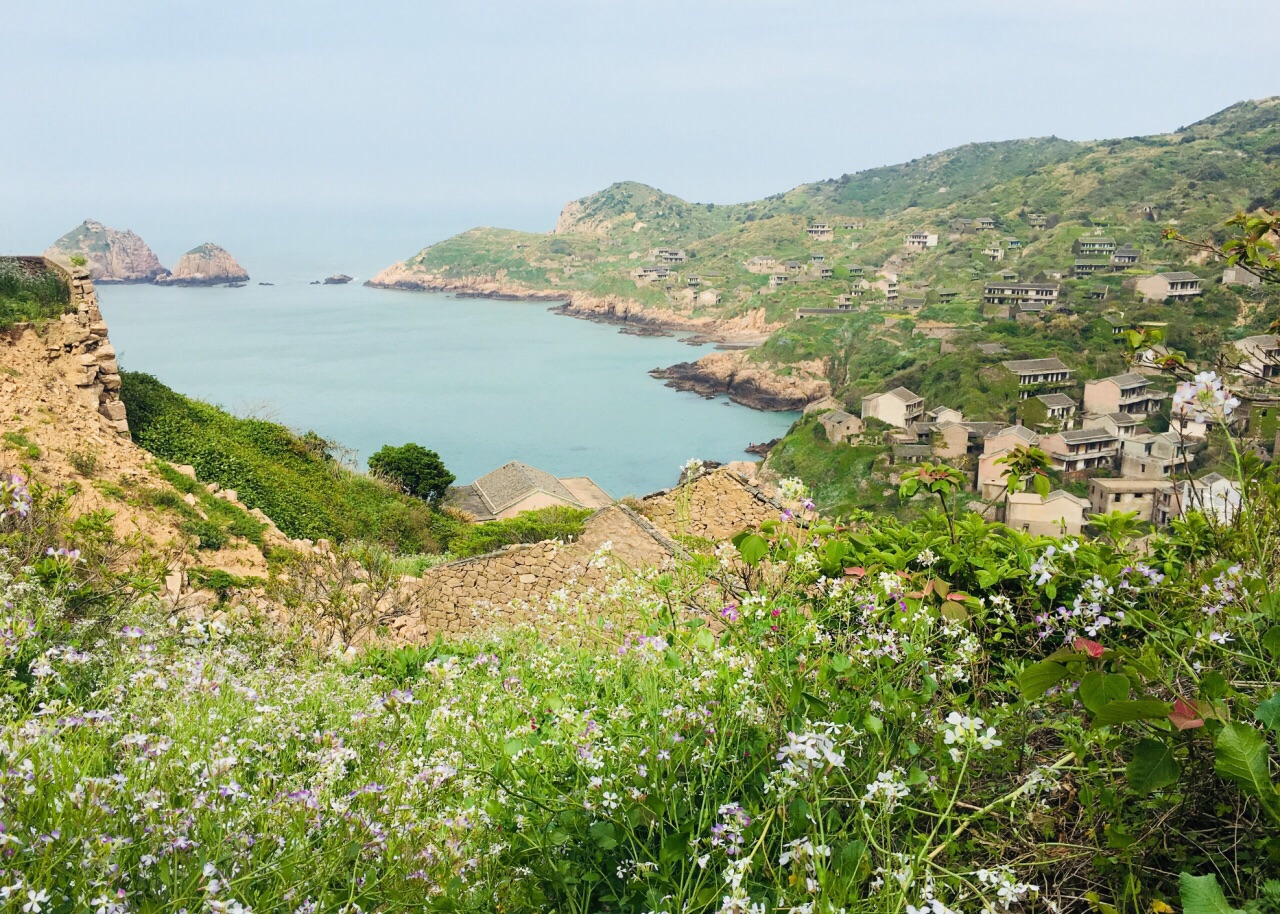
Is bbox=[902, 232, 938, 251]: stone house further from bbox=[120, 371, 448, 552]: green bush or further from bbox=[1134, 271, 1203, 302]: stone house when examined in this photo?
bbox=[120, 371, 448, 552]: green bush

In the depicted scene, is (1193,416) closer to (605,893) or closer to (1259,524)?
(1259,524)

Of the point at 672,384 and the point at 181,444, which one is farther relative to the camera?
the point at 672,384

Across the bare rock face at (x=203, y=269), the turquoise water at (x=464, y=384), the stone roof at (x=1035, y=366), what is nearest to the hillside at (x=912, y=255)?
the stone roof at (x=1035, y=366)

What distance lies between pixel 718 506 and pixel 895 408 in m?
46.9

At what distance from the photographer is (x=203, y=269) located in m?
179

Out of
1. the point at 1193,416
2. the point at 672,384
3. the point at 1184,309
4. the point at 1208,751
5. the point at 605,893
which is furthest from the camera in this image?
the point at 672,384

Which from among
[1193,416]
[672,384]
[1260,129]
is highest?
[1260,129]

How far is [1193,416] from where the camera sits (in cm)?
227

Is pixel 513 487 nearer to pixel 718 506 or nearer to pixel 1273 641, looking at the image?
pixel 718 506

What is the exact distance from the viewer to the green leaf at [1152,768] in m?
1.74

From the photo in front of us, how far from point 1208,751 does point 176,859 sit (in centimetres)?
245

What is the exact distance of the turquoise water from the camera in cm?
6103

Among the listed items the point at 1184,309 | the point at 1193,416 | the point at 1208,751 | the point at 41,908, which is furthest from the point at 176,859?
the point at 1184,309

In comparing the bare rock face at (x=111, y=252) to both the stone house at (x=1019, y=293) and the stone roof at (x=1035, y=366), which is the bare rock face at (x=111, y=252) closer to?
the stone house at (x=1019, y=293)
